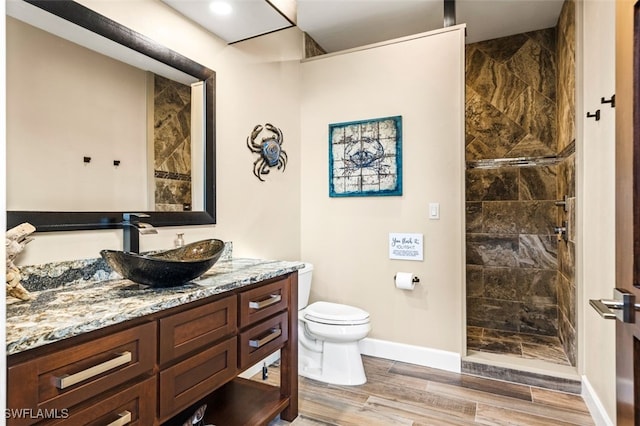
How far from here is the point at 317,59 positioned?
314 cm

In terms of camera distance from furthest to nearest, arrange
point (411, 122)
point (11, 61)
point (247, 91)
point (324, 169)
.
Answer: point (324, 169) → point (411, 122) → point (247, 91) → point (11, 61)

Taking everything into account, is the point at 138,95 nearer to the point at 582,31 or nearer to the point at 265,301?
the point at 265,301

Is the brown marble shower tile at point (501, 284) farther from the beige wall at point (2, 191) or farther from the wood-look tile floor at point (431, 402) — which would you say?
the beige wall at point (2, 191)

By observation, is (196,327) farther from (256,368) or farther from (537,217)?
(537,217)

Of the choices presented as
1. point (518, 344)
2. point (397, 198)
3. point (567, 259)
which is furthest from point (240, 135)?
point (518, 344)

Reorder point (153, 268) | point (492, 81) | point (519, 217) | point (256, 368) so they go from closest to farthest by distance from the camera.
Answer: point (153, 268), point (256, 368), point (519, 217), point (492, 81)

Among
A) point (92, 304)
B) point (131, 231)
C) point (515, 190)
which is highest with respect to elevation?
point (515, 190)

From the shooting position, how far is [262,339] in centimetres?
174

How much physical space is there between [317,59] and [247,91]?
89cm

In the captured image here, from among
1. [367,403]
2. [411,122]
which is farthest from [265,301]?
[411,122]

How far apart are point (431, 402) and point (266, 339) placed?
45.2 inches

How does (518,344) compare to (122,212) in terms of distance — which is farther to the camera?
(518,344)

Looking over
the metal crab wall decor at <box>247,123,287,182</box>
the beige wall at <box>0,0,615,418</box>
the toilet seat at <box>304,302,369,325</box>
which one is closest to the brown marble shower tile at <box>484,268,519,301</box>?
the beige wall at <box>0,0,615,418</box>

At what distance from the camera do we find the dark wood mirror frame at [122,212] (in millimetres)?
1448
